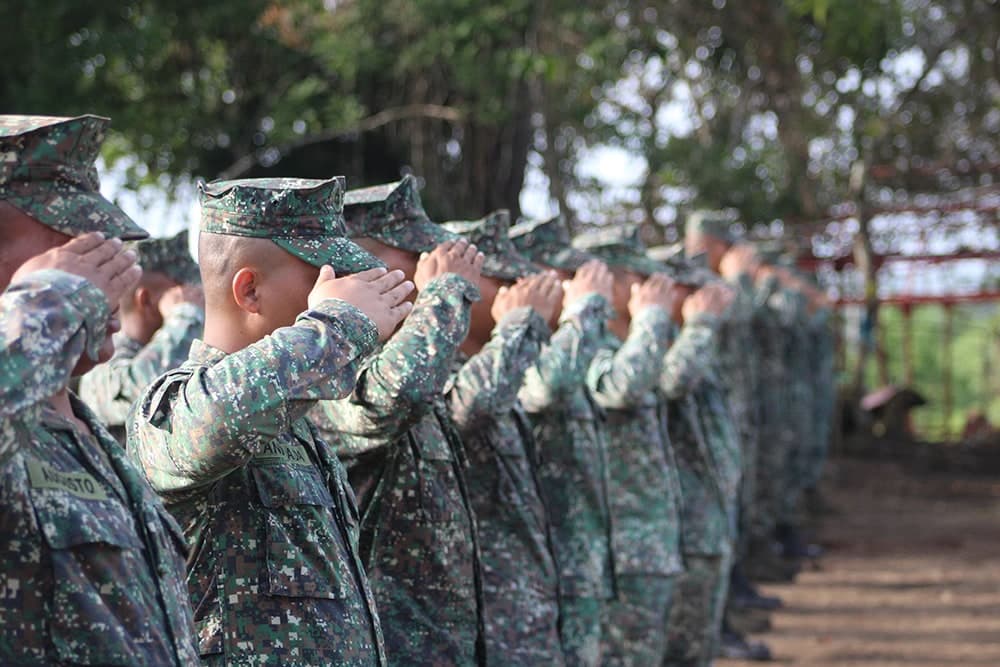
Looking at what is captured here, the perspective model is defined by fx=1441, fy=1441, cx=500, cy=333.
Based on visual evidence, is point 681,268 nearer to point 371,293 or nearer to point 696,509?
point 696,509

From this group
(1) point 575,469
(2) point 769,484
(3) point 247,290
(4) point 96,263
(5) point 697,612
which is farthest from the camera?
(2) point 769,484

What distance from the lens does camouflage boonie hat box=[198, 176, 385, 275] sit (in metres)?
3.02

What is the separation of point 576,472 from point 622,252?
6.21 feet

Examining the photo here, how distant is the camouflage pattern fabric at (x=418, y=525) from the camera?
3541mm

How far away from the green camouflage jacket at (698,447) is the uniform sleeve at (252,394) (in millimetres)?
3936

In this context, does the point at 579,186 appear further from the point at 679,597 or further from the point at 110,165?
the point at 679,597

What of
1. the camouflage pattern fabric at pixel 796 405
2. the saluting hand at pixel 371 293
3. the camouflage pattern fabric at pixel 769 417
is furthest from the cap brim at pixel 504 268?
the camouflage pattern fabric at pixel 796 405

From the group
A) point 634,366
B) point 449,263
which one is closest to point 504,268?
point 634,366

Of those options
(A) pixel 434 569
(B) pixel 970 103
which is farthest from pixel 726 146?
(A) pixel 434 569

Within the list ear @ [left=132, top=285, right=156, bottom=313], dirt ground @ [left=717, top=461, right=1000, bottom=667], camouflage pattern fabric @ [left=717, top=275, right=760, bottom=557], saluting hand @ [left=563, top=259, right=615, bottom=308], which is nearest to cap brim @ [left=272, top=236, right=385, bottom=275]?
saluting hand @ [left=563, top=259, right=615, bottom=308]

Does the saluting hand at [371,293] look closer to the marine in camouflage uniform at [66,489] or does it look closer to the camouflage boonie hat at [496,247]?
the marine in camouflage uniform at [66,489]

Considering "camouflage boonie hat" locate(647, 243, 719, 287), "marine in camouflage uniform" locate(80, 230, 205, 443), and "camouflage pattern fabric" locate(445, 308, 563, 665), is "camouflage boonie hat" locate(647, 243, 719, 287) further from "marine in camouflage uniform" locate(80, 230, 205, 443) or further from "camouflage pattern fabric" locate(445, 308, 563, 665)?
"camouflage pattern fabric" locate(445, 308, 563, 665)

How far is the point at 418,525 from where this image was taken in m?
3.64

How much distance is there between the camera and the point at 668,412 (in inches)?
273
